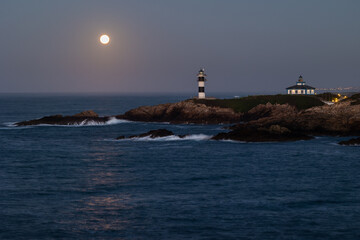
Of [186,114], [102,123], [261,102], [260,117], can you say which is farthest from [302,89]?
[102,123]

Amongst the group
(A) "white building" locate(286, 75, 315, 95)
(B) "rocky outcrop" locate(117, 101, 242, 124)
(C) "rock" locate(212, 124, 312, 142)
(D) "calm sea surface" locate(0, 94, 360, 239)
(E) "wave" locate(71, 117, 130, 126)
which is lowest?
(D) "calm sea surface" locate(0, 94, 360, 239)

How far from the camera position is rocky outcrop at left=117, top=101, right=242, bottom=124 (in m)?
87.8

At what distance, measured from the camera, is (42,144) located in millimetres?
59344

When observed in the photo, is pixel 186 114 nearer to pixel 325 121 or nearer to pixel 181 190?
pixel 325 121

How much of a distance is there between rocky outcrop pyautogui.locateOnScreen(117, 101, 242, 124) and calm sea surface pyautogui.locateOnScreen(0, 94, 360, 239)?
97.0 ft

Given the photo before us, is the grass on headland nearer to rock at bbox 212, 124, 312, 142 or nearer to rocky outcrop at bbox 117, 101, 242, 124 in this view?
rocky outcrop at bbox 117, 101, 242, 124

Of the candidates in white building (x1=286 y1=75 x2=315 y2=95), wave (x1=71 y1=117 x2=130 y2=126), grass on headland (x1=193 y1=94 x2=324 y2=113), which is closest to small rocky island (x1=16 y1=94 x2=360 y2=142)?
grass on headland (x1=193 y1=94 x2=324 y2=113)

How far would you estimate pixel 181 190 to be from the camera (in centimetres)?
3312

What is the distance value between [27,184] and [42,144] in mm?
24627

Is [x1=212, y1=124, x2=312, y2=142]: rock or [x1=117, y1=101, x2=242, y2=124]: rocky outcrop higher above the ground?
[x1=117, y1=101, x2=242, y2=124]: rocky outcrop

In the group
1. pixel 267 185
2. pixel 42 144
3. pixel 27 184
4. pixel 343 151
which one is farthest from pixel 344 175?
pixel 42 144

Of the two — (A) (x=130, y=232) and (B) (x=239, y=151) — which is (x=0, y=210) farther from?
(B) (x=239, y=151)

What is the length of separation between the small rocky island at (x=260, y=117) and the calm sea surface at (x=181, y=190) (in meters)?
4.29

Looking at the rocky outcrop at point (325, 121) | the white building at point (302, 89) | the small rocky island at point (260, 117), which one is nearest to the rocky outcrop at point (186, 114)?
the small rocky island at point (260, 117)
